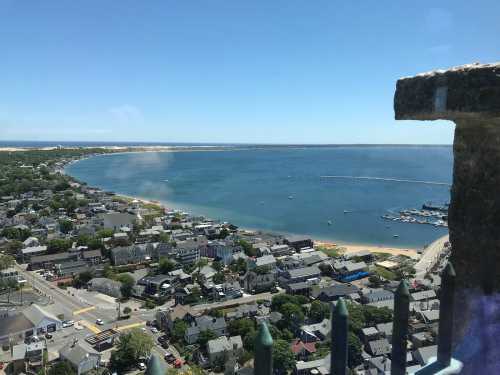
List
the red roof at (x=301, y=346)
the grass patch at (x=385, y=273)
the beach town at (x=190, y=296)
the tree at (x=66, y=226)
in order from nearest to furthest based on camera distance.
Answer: the beach town at (x=190, y=296) < the red roof at (x=301, y=346) < the grass patch at (x=385, y=273) < the tree at (x=66, y=226)

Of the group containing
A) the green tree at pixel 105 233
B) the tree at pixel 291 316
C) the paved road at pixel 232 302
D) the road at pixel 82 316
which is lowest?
the road at pixel 82 316

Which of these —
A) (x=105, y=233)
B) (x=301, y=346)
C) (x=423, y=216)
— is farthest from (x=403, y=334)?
(x=423, y=216)

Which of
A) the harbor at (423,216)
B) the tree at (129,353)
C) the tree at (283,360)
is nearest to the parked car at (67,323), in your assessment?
the tree at (129,353)

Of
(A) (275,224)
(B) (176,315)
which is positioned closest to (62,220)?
(A) (275,224)

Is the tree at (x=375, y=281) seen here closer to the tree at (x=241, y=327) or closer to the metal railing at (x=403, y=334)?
the tree at (x=241, y=327)

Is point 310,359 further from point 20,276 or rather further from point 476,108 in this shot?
point 20,276

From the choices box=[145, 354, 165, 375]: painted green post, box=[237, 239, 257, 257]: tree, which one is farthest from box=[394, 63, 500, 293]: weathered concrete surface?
box=[237, 239, 257, 257]: tree

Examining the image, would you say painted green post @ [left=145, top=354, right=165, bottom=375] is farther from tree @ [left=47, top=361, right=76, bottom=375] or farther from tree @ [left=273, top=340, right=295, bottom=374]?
tree @ [left=47, top=361, right=76, bottom=375]
